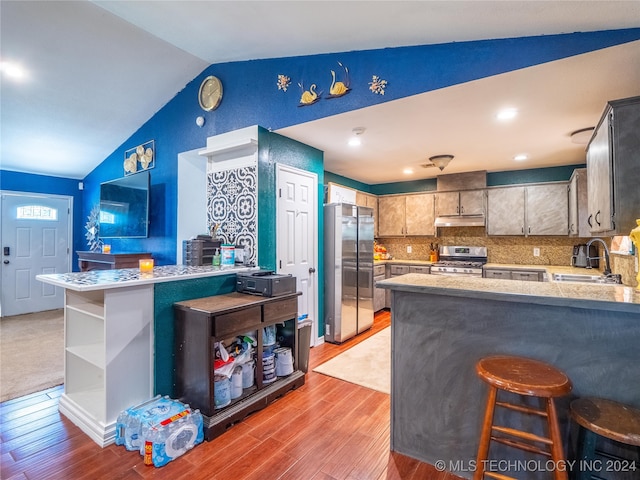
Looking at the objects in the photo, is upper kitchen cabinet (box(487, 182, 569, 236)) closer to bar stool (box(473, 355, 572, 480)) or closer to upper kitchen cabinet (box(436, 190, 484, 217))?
upper kitchen cabinet (box(436, 190, 484, 217))

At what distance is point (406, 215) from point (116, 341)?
15.6 feet

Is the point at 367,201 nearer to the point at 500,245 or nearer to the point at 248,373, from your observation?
the point at 500,245

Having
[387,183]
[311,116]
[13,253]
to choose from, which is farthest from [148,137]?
[387,183]

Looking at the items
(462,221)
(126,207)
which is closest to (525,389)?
(462,221)

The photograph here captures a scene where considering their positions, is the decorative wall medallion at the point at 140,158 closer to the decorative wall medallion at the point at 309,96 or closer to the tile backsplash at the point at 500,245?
the decorative wall medallion at the point at 309,96

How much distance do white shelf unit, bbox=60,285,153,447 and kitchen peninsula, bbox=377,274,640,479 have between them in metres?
1.75

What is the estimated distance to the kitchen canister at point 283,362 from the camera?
9.03ft

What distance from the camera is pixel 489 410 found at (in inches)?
55.9

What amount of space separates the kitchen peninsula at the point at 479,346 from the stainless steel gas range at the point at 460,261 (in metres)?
2.93

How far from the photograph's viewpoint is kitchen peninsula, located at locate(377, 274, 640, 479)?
144 cm

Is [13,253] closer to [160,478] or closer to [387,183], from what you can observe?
[160,478]

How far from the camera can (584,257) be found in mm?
4109

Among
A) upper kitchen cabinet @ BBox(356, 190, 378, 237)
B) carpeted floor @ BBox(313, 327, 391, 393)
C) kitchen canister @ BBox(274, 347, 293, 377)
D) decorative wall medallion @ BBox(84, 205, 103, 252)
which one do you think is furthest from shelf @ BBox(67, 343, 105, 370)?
upper kitchen cabinet @ BBox(356, 190, 378, 237)

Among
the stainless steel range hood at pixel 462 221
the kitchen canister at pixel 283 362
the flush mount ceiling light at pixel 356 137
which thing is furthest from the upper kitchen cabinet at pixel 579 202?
the kitchen canister at pixel 283 362
